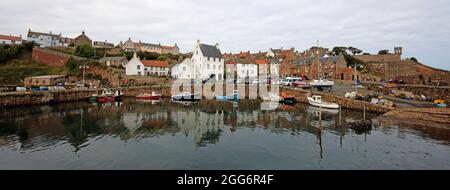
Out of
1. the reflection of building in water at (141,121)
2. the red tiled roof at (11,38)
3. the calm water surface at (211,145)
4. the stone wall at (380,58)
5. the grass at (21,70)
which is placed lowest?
the calm water surface at (211,145)

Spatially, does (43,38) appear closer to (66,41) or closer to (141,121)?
(66,41)

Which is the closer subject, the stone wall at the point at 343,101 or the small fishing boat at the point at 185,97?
the stone wall at the point at 343,101

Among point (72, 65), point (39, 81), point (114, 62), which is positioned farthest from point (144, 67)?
point (39, 81)

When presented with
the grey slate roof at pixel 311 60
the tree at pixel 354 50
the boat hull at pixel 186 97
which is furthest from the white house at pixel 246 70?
the tree at pixel 354 50

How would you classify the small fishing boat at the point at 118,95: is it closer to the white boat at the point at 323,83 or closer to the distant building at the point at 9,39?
the white boat at the point at 323,83

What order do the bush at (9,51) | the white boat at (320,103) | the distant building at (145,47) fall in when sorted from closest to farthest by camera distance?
1. the white boat at (320,103)
2. the bush at (9,51)
3. the distant building at (145,47)

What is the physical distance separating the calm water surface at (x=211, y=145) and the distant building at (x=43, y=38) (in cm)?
9982

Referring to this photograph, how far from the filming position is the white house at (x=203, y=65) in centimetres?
7112

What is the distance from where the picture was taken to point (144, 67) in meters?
75.0

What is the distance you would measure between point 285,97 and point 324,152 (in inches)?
1303

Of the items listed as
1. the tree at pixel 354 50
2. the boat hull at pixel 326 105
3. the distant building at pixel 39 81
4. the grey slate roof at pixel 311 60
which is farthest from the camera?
the tree at pixel 354 50

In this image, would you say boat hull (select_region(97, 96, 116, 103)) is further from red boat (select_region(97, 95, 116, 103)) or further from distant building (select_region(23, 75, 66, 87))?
distant building (select_region(23, 75, 66, 87))

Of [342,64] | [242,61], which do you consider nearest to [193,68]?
[242,61]
